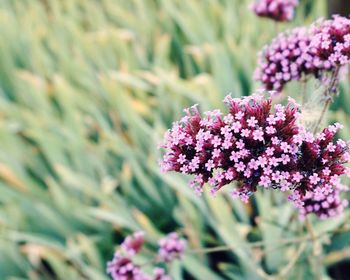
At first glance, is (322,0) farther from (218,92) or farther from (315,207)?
(315,207)

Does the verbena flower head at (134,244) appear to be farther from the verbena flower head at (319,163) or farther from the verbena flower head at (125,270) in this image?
the verbena flower head at (319,163)

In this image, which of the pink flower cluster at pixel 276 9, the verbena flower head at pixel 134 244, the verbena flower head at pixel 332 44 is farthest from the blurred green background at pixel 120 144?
the verbena flower head at pixel 332 44

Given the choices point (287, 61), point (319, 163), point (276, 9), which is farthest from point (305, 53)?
point (276, 9)

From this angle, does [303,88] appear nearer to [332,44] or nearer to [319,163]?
[332,44]

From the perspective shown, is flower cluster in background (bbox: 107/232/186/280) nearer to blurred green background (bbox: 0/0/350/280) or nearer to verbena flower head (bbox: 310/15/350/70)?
blurred green background (bbox: 0/0/350/280)

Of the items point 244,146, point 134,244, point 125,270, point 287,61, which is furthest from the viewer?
point 134,244

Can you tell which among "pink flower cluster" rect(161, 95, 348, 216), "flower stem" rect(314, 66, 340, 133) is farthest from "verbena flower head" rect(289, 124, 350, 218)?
"flower stem" rect(314, 66, 340, 133)
